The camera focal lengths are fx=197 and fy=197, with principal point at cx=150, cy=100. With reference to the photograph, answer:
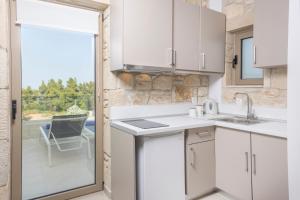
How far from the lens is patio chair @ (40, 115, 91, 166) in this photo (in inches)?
82.7

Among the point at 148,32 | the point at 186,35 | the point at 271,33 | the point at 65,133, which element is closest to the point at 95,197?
the point at 65,133

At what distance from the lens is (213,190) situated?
89.2 inches

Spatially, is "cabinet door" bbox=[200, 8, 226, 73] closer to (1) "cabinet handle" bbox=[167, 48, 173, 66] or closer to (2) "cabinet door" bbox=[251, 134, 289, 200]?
(1) "cabinet handle" bbox=[167, 48, 173, 66]

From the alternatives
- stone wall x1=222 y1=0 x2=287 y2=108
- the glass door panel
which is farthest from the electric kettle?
the glass door panel

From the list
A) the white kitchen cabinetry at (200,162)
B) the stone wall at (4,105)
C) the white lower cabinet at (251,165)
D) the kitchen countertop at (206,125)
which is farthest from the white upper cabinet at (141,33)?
the white lower cabinet at (251,165)

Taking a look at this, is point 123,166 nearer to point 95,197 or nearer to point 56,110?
point 95,197

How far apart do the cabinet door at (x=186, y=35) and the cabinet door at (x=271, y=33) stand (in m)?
0.64

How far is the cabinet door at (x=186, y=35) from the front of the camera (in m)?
2.23

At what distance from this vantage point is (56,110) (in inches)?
82.7

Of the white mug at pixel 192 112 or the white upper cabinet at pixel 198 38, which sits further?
the white mug at pixel 192 112

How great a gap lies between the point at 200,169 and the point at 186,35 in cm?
152

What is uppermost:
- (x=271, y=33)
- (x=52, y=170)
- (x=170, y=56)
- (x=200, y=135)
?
(x=271, y=33)

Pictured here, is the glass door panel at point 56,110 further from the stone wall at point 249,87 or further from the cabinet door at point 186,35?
the stone wall at point 249,87

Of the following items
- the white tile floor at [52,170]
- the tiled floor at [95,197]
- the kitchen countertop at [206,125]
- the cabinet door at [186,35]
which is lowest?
the tiled floor at [95,197]
